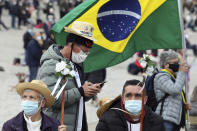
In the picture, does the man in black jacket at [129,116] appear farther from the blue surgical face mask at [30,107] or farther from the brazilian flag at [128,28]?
the brazilian flag at [128,28]

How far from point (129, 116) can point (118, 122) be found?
0.14 metres

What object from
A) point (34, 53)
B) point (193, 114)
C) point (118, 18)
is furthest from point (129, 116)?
point (34, 53)

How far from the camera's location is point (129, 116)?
14.7 feet

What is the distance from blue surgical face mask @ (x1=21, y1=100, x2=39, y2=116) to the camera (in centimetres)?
425

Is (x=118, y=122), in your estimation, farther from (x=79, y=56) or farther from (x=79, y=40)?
(x=79, y=40)

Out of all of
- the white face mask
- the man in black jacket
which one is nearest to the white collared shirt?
the man in black jacket

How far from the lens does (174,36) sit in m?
6.15

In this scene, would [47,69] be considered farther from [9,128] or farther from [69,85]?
[9,128]

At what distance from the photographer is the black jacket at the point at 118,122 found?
4398mm

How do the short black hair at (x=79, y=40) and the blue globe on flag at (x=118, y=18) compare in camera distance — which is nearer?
the short black hair at (x=79, y=40)

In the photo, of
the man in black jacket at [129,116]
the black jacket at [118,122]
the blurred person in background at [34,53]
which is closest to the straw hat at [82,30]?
the man in black jacket at [129,116]

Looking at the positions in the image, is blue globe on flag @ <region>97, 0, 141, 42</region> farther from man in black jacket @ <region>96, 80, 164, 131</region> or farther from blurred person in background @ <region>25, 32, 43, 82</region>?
blurred person in background @ <region>25, 32, 43, 82</region>

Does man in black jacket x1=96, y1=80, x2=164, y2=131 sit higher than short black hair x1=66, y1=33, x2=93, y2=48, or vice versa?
short black hair x1=66, y1=33, x2=93, y2=48

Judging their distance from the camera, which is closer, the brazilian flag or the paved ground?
the brazilian flag
